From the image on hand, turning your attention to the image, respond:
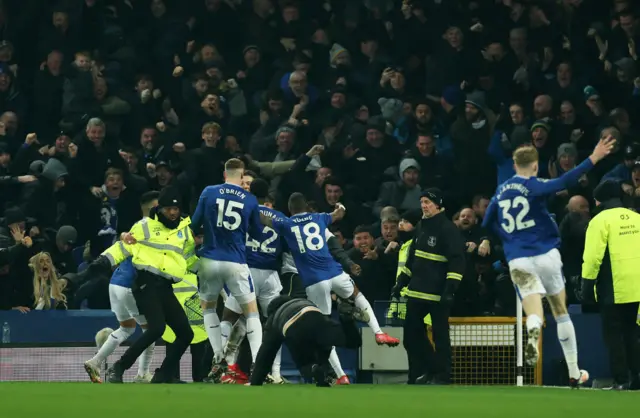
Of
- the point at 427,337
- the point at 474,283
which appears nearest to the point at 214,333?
the point at 427,337

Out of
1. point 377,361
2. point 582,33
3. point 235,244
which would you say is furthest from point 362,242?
point 582,33

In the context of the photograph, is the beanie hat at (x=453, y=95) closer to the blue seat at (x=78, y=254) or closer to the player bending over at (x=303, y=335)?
the blue seat at (x=78, y=254)

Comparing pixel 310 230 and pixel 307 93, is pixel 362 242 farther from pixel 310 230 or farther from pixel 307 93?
pixel 307 93

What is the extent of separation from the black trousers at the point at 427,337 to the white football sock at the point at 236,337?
1876 mm

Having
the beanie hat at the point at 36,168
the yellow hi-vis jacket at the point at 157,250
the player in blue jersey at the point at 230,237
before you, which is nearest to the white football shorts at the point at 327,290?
the player in blue jersey at the point at 230,237

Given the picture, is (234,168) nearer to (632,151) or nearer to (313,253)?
(313,253)

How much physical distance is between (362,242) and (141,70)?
21.6 ft

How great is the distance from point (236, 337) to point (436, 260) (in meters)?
2.47

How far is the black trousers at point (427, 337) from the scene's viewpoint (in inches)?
645

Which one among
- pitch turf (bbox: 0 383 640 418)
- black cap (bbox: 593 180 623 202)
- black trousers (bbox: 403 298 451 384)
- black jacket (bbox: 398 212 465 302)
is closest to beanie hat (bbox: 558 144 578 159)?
black jacket (bbox: 398 212 465 302)

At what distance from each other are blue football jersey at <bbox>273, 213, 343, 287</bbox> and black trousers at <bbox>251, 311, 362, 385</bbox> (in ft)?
7.91

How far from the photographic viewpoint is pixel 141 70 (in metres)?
23.4

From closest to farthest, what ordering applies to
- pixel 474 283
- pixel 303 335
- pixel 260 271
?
pixel 303 335 → pixel 260 271 → pixel 474 283

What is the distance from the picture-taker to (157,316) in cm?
1548
